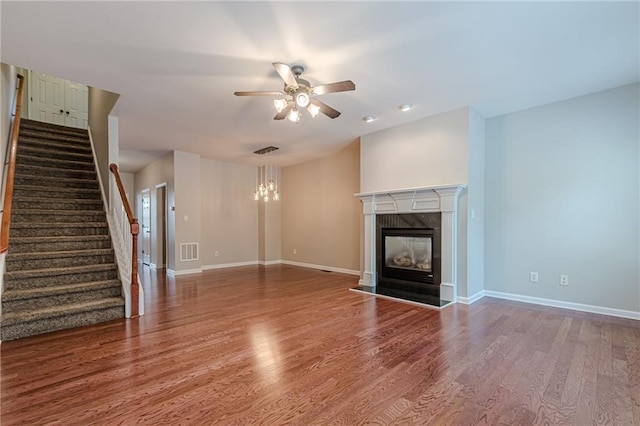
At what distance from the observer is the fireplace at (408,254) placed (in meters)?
4.54

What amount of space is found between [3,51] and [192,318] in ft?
10.5

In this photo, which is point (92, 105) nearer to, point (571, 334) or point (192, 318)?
point (192, 318)

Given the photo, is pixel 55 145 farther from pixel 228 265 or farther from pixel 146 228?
pixel 228 265

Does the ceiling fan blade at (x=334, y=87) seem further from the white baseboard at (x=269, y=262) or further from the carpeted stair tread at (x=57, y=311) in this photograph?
the white baseboard at (x=269, y=262)

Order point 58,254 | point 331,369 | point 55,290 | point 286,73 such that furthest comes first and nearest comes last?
point 58,254, point 55,290, point 286,73, point 331,369

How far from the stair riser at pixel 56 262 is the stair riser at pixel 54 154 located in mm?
2319

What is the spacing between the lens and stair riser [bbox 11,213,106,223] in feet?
13.0

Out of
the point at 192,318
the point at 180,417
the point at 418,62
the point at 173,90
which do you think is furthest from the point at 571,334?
the point at 173,90

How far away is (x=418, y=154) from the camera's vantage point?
4.59m

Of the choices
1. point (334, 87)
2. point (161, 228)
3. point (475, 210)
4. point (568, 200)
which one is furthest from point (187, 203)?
→ point (568, 200)

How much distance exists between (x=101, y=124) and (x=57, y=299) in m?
3.01

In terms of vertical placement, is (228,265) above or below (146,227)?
below

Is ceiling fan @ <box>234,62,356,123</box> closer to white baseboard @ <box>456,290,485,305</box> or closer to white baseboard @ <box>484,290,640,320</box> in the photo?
white baseboard @ <box>456,290,485,305</box>

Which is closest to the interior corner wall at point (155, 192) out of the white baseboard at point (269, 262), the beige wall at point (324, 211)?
the white baseboard at point (269, 262)
